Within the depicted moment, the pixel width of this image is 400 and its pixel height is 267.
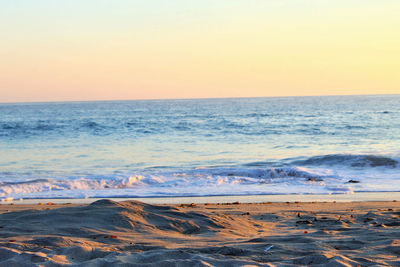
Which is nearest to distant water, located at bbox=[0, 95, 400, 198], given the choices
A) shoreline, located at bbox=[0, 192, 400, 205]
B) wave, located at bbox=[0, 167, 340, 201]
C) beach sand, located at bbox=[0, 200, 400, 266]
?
wave, located at bbox=[0, 167, 340, 201]

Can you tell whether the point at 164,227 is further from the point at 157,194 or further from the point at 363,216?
the point at 157,194

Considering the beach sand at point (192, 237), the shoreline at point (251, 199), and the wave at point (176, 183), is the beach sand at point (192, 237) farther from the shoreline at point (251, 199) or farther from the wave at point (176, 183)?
the wave at point (176, 183)

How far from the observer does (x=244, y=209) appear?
23.4 feet

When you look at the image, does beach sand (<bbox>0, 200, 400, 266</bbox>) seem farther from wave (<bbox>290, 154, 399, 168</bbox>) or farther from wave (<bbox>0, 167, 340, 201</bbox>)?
wave (<bbox>290, 154, 399, 168</bbox>)

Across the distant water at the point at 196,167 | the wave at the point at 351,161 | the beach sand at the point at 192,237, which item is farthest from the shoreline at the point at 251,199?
the wave at the point at 351,161

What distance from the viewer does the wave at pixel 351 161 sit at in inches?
564

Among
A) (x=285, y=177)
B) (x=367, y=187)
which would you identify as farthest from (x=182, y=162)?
(x=367, y=187)

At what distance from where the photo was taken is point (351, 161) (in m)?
14.9

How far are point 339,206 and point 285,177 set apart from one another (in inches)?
187

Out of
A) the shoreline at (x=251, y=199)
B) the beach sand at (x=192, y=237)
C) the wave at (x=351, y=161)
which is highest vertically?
the beach sand at (x=192, y=237)

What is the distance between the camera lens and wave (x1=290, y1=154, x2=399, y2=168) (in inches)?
564

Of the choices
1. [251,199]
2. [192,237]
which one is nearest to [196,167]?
[251,199]

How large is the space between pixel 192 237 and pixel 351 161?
11.3 meters

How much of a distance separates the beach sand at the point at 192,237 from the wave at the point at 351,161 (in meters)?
8.23
